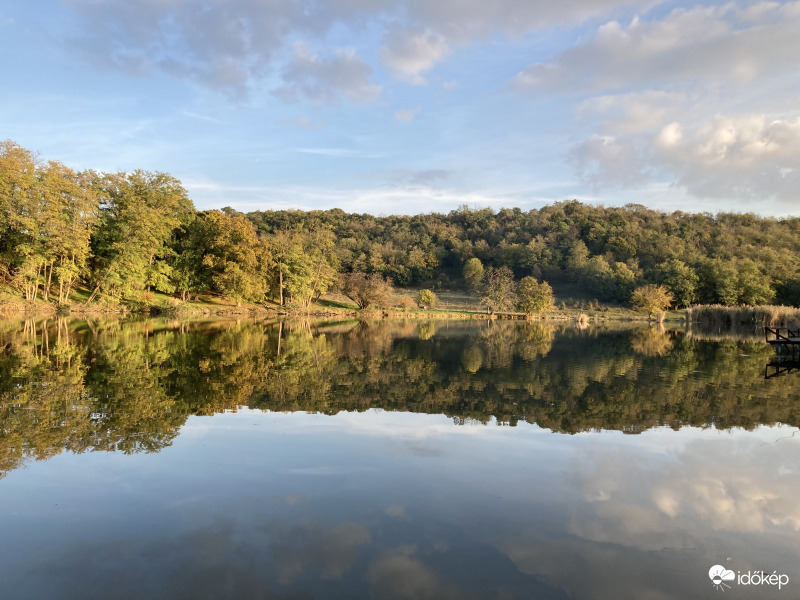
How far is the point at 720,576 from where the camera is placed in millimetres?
4980

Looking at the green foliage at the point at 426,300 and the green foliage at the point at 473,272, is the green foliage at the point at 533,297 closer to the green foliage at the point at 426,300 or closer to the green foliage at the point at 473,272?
the green foliage at the point at 426,300

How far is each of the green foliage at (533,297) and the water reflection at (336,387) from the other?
124 ft

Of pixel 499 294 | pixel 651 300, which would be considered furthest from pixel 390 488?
pixel 651 300

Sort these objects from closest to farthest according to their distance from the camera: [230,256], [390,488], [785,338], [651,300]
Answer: [390,488], [785,338], [230,256], [651,300]

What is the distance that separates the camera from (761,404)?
1315 cm

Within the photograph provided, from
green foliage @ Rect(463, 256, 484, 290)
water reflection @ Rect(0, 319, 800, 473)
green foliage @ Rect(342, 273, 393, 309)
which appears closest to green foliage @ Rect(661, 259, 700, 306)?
green foliage @ Rect(463, 256, 484, 290)

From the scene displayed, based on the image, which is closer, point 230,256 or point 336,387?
point 336,387

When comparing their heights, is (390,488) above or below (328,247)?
below

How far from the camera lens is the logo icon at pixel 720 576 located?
4.83 m

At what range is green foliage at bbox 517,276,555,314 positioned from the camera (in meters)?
63.2

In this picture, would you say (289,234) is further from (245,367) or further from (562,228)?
(562,228)

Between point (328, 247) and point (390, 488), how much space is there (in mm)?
60024

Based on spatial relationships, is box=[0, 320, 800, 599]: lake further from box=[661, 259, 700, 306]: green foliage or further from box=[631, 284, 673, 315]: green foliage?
box=[661, 259, 700, 306]: green foliage

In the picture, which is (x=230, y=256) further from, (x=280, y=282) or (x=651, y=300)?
(x=651, y=300)
